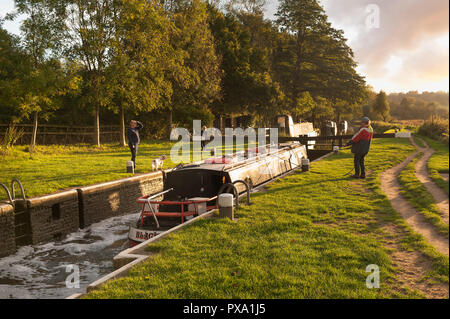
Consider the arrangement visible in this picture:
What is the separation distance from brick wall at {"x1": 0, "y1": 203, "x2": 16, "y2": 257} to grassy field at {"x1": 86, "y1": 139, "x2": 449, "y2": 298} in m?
4.26

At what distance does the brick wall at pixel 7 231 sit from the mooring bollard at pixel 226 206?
15.6ft

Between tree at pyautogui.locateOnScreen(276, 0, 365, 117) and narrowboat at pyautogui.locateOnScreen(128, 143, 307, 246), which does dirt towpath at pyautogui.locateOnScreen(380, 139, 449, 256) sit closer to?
narrowboat at pyautogui.locateOnScreen(128, 143, 307, 246)

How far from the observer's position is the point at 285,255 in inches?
190

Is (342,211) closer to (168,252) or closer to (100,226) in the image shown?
(168,252)

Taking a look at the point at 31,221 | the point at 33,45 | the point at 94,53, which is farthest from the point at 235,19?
the point at 31,221

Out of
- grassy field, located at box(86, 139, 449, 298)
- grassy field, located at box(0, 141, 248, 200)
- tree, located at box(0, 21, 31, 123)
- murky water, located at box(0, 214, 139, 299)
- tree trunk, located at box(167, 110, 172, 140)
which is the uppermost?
tree, located at box(0, 21, 31, 123)

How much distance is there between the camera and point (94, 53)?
21.1 metres

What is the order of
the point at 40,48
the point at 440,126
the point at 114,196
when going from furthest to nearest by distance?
the point at 40,48 → the point at 114,196 → the point at 440,126

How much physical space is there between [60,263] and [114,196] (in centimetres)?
329

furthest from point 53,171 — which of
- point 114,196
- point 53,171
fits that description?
point 114,196

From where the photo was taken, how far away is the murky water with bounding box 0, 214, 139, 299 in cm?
658

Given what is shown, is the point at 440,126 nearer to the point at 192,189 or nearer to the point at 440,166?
the point at 440,166

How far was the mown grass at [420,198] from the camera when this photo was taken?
6027 mm

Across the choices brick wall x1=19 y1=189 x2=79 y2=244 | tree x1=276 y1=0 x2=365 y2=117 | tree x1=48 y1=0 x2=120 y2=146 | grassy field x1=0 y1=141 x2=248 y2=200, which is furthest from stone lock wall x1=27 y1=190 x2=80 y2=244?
tree x1=276 y1=0 x2=365 y2=117
